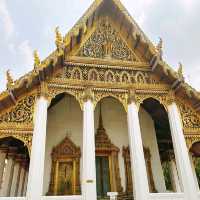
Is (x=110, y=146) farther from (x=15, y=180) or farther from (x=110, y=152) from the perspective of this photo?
(x=15, y=180)

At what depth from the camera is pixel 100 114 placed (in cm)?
972

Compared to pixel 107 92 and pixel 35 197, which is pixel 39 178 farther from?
pixel 107 92

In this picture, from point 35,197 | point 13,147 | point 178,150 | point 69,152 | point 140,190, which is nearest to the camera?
point 35,197

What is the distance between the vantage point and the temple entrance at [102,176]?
327 inches

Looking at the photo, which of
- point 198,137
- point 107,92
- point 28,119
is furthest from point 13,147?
point 198,137

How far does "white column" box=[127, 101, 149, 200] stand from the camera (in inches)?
254

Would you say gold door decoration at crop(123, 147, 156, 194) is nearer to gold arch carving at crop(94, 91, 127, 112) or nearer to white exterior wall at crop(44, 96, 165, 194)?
white exterior wall at crop(44, 96, 165, 194)

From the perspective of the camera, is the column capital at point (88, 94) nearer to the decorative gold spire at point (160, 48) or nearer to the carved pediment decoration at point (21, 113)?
the carved pediment decoration at point (21, 113)

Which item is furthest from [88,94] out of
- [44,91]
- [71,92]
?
[44,91]

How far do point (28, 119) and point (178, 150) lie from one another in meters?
5.09

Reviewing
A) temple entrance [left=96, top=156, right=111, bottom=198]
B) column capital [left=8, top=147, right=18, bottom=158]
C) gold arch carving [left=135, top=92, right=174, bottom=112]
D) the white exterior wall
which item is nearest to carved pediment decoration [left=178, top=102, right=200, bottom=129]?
gold arch carving [left=135, top=92, right=174, bottom=112]

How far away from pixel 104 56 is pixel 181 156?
4633 mm

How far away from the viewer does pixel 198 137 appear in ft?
25.3

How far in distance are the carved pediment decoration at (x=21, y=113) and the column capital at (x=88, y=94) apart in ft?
5.71
